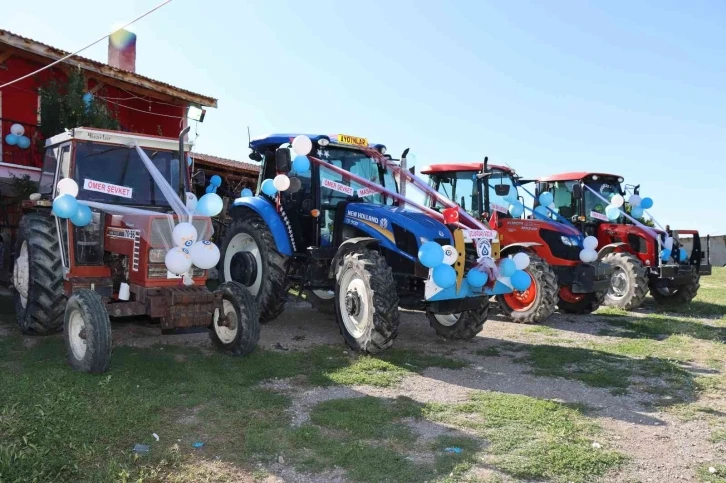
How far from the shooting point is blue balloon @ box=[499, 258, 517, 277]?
19.4ft

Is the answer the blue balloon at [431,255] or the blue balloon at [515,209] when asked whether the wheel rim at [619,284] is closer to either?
the blue balloon at [515,209]

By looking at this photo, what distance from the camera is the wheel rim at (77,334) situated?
5.00 meters

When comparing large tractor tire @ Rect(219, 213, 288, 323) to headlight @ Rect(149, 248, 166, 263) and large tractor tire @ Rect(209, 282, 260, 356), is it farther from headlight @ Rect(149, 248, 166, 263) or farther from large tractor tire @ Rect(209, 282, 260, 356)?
headlight @ Rect(149, 248, 166, 263)

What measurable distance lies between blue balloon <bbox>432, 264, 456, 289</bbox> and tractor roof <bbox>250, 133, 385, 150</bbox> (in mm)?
2137

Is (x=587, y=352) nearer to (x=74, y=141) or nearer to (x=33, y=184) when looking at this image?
(x=74, y=141)

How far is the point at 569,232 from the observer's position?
9031mm

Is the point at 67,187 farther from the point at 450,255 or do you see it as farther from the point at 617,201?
the point at 617,201

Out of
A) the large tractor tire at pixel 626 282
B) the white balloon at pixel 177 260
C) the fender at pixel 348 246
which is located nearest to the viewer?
the white balloon at pixel 177 260

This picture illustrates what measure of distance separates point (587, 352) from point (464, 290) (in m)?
1.79

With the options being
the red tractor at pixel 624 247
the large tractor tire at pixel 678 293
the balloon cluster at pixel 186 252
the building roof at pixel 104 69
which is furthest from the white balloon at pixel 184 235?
the large tractor tire at pixel 678 293

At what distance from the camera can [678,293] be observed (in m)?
10.5

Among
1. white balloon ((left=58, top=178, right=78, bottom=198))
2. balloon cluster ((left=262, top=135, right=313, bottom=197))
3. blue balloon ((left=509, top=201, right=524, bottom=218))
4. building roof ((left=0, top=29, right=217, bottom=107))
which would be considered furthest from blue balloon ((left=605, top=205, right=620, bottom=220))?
building roof ((left=0, top=29, right=217, bottom=107))

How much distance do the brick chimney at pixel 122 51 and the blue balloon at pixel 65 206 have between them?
1100 centimetres

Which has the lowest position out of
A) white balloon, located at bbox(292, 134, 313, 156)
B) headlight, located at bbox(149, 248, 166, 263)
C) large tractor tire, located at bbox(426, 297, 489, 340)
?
large tractor tire, located at bbox(426, 297, 489, 340)
